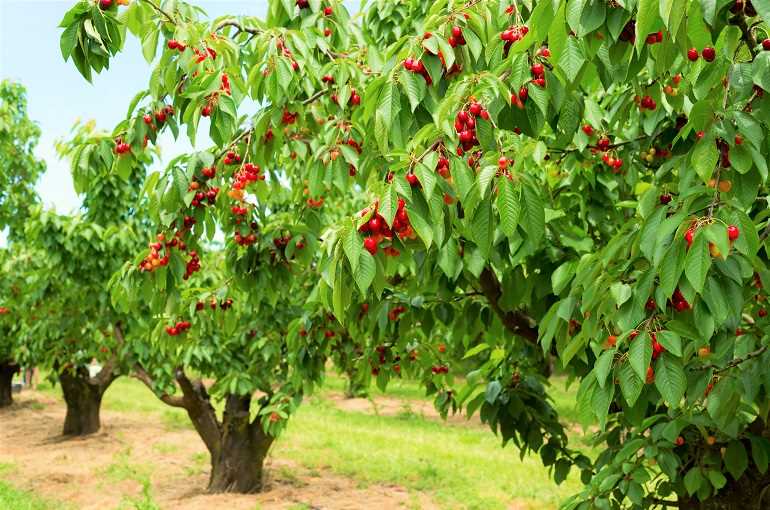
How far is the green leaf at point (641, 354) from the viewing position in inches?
63.0

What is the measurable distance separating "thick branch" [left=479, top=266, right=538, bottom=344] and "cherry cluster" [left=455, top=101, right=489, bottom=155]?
1405mm

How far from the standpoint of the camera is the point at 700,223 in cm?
156

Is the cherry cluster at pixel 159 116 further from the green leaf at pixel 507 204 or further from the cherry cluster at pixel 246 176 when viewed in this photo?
the green leaf at pixel 507 204

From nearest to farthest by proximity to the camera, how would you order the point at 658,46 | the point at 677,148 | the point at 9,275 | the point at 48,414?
the point at 658,46, the point at 677,148, the point at 9,275, the point at 48,414

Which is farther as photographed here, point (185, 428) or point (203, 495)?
point (185, 428)

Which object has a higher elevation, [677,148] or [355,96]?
[355,96]

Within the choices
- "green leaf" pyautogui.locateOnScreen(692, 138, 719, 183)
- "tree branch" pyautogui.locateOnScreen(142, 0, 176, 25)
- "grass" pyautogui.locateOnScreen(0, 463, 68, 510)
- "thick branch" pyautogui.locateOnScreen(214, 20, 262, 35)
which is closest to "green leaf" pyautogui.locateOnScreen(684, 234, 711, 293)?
"green leaf" pyautogui.locateOnScreen(692, 138, 719, 183)

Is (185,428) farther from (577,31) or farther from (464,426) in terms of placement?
(577,31)

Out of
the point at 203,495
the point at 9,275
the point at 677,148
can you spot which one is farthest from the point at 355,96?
the point at 9,275

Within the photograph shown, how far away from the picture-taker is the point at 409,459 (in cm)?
1173

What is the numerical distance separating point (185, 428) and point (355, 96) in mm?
13056

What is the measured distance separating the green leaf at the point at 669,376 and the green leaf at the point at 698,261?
0.97ft

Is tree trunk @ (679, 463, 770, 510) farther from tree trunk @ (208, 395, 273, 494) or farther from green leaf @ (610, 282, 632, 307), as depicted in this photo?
tree trunk @ (208, 395, 273, 494)

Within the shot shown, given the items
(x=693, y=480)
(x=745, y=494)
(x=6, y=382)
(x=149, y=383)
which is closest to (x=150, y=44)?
(x=693, y=480)
